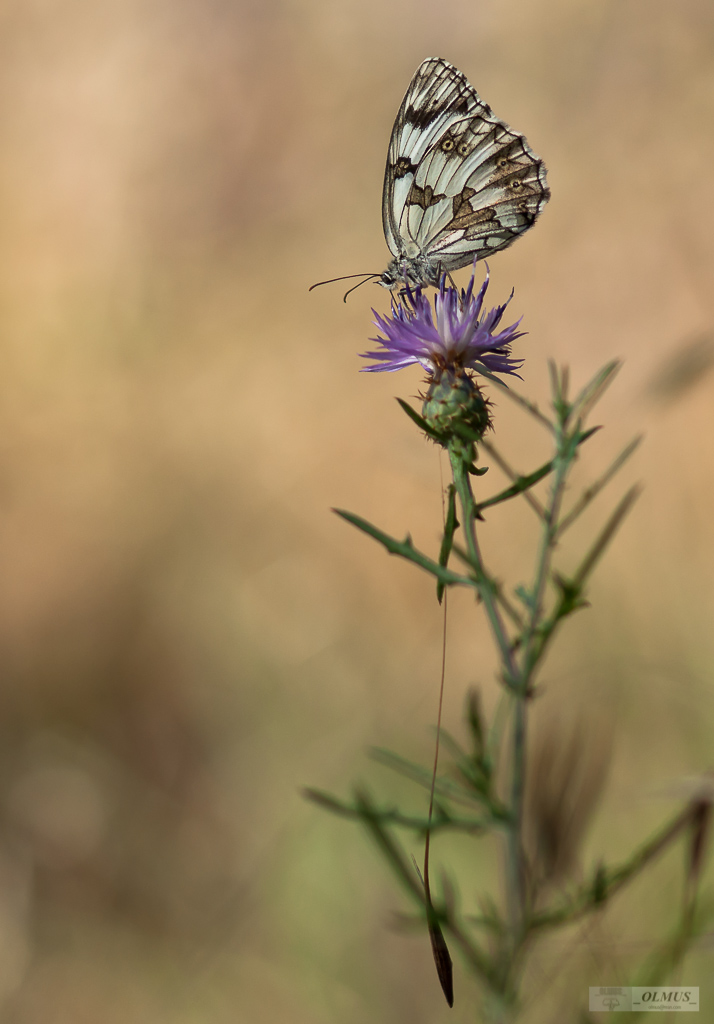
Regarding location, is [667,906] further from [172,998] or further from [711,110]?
[711,110]

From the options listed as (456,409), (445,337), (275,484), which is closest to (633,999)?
(456,409)

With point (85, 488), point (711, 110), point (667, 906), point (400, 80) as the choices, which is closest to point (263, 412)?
point (85, 488)

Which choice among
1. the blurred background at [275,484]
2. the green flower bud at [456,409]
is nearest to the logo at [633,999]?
the blurred background at [275,484]

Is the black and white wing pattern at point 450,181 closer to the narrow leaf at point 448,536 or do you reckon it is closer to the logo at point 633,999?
the narrow leaf at point 448,536

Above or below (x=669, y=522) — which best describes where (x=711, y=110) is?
above

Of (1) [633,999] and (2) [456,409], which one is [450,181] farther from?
(1) [633,999]

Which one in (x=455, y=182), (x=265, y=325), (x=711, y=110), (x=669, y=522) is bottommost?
(x=669, y=522)

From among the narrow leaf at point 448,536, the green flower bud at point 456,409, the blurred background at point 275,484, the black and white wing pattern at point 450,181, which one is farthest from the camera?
the blurred background at point 275,484
